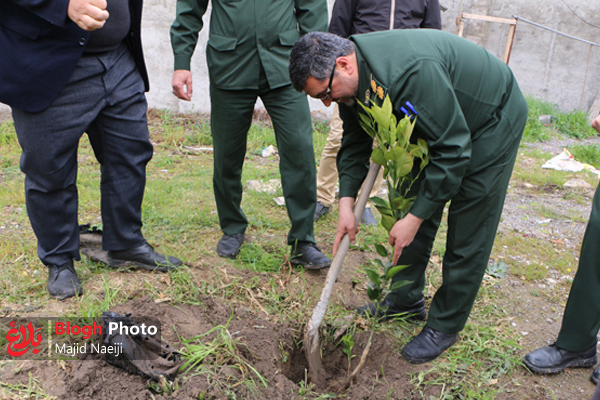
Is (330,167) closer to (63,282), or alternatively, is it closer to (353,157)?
(353,157)

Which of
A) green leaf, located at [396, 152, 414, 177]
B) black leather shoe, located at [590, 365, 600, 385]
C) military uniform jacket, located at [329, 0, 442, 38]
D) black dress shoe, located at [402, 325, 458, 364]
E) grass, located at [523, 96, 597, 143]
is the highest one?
military uniform jacket, located at [329, 0, 442, 38]

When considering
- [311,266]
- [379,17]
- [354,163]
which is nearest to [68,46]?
[354,163]

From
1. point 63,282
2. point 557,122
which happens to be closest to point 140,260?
point 63,282

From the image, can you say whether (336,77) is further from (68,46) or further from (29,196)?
(29,196)

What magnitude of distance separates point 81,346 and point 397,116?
172 centimetres

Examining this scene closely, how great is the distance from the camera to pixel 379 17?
3570 mm

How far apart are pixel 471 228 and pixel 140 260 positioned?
1.86 m

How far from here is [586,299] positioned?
2.26m

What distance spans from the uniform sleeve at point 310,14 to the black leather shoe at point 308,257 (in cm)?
134

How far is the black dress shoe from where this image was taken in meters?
2.35

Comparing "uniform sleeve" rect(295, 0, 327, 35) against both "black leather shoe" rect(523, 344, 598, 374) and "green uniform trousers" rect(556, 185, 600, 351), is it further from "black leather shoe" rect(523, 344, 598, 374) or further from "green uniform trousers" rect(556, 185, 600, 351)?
"black leather shoe" rect(523, 344, 598, 374)

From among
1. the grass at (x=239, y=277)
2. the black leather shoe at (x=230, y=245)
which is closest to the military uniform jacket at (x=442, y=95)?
the grass at (x=239, y=277)

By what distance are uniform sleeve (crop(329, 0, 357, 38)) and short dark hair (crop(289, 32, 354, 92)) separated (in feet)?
5.98

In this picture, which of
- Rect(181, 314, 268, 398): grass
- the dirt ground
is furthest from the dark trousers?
Rect(181, 314, 268, 398): grass
